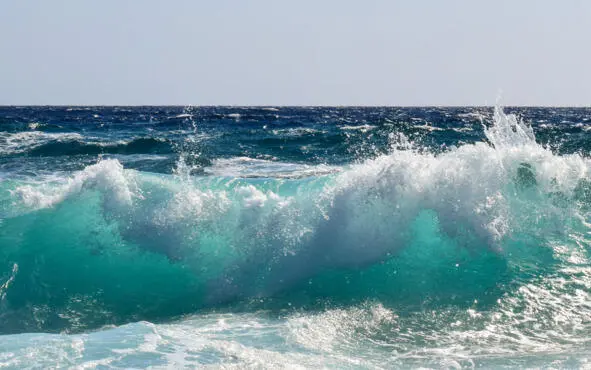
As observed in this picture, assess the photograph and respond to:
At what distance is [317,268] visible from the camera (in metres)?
8.08

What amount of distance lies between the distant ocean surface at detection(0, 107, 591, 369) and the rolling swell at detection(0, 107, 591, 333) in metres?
0.02

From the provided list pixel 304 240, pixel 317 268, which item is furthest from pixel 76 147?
pixel 317 268

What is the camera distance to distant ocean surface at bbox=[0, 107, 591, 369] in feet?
17.9

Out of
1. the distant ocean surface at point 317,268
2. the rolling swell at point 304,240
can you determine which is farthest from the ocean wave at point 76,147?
the rolling swell at point 304,240

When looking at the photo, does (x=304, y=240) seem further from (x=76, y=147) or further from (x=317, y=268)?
(x=76, y=147)

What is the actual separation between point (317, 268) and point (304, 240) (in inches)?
20.2

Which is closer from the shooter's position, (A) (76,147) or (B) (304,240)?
(B) (304,240)

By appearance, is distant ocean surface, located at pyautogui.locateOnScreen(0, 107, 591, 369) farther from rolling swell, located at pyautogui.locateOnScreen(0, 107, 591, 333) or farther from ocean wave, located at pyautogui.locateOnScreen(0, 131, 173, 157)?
ocean wave, located at pyautogui.locateOnScreen(0, 131, 173, 157)

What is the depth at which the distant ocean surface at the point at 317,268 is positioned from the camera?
5.45 meters

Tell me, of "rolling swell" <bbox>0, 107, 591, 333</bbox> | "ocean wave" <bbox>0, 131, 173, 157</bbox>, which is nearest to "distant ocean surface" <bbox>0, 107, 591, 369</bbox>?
"rolling swell" <bbox>0, 107, 591, 333</bbox>

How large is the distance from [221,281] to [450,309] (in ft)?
9.96

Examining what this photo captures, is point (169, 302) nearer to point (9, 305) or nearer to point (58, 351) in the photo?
point (9, 305)

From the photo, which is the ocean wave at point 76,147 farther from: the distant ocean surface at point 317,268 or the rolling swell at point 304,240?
the rolling swell at point 304,240

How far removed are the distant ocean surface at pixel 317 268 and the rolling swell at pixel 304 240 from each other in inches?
1.0
